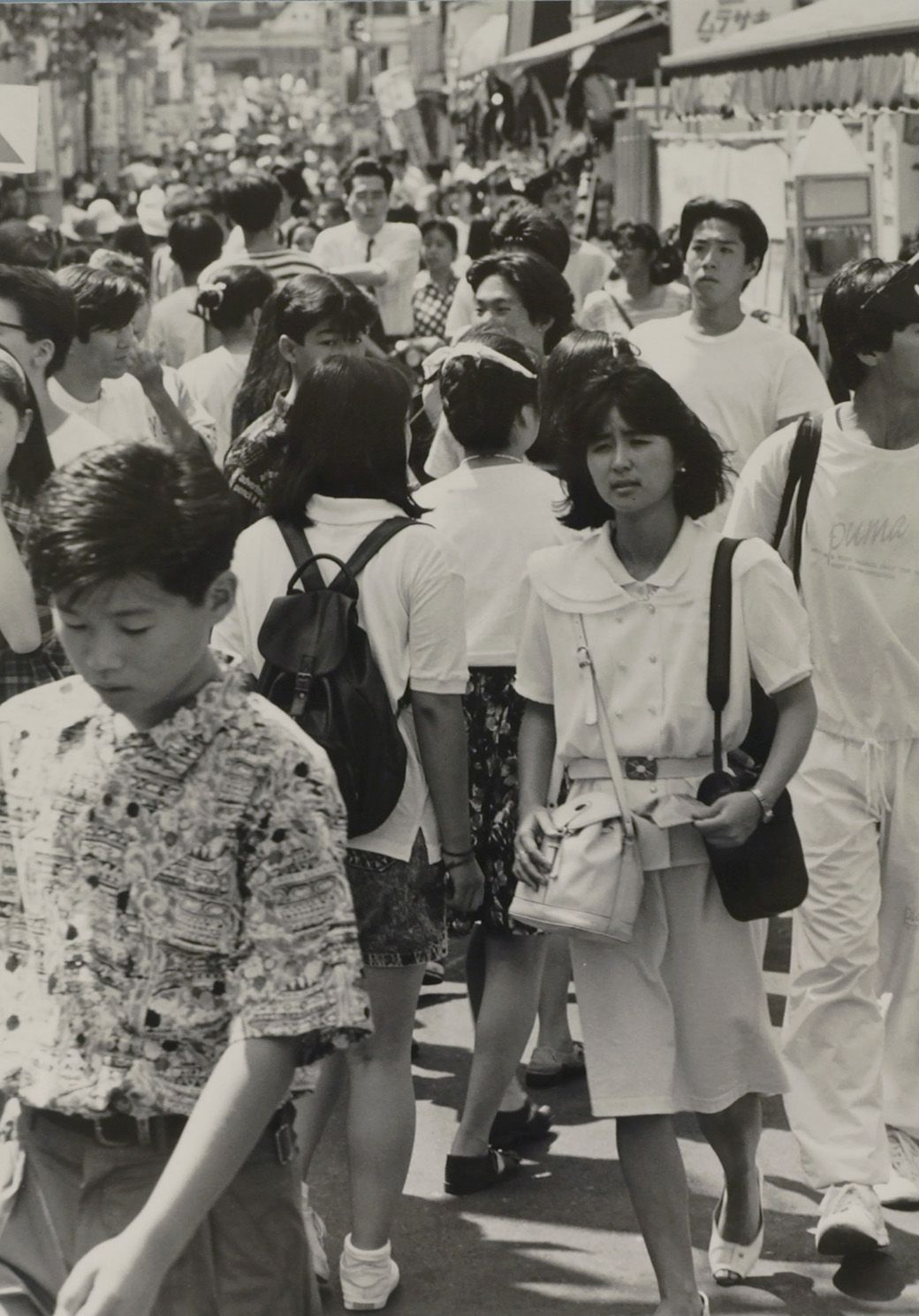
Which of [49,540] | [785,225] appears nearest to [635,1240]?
[49,540]

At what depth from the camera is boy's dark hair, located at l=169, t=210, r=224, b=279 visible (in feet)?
30.2

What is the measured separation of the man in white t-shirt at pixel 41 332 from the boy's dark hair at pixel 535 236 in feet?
10.2

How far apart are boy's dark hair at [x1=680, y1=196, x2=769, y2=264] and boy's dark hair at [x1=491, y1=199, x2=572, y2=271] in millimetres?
773

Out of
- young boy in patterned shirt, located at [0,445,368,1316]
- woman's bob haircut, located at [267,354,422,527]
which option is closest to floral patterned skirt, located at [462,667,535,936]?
woman's bob haircut, located at [267,354,422,527]

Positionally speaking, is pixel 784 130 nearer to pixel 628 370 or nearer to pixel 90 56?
pixel 628 370

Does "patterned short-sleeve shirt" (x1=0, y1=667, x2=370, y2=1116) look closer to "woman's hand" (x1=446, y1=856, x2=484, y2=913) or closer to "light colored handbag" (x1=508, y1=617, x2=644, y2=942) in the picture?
"light colored handbag" (x1=508, y1=617, x2=644, y2=942)

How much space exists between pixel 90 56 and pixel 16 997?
38422 mm

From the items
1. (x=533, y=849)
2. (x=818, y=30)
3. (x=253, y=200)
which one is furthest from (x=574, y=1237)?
(x=818, y=30)

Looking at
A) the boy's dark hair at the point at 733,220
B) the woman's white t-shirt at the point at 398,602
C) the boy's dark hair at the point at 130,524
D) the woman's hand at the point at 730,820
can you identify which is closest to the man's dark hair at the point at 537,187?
the boy's dark hair at the point at 733,220

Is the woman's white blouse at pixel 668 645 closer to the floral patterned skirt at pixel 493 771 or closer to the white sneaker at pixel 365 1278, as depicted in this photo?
the floral patterned skirt at pixel 493 771

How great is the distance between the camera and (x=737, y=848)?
384cm

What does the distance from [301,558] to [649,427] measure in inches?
27.9

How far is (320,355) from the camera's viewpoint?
5406 mm

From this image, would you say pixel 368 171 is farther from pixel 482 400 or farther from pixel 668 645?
pixel 668 645
